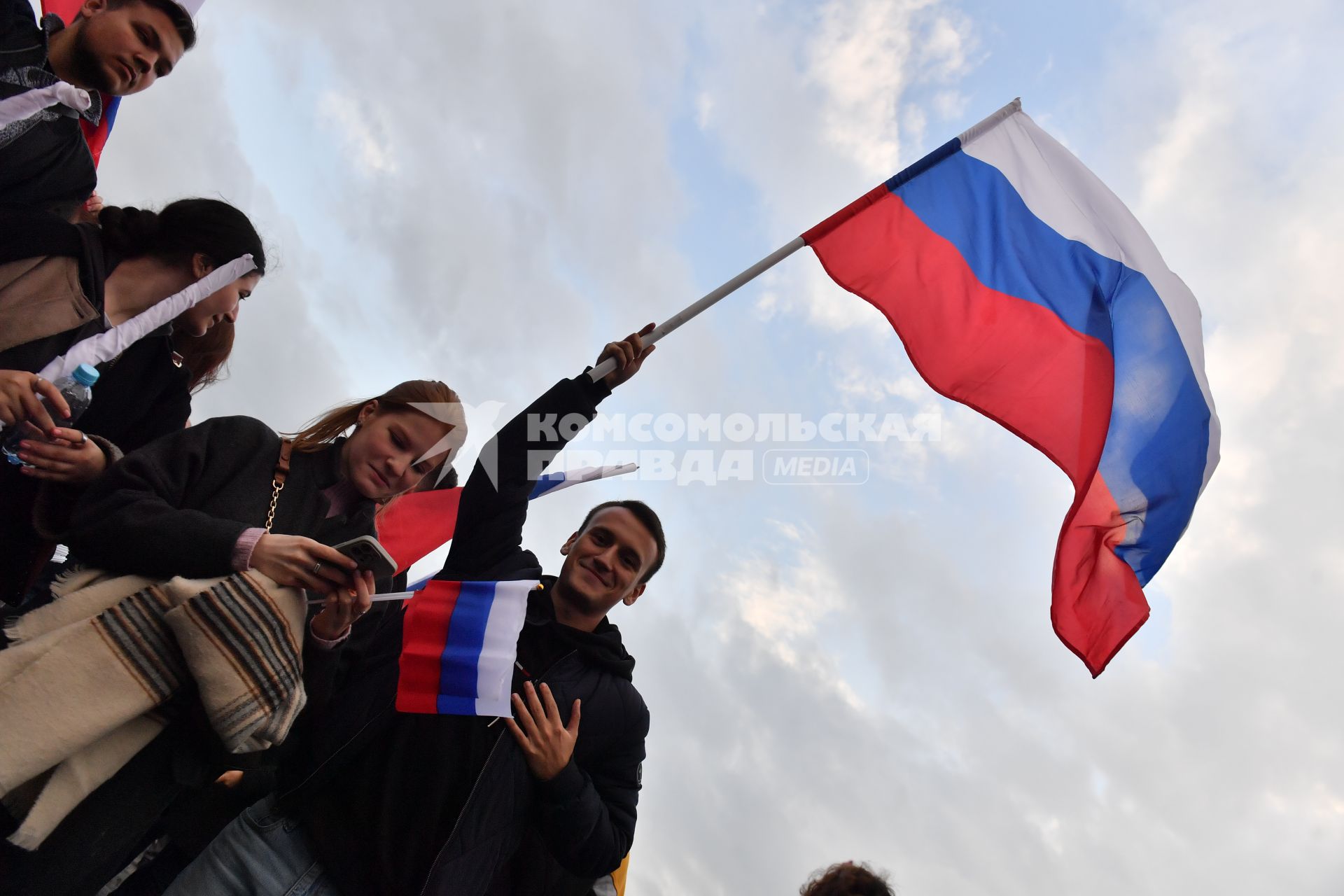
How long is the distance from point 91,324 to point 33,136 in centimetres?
75

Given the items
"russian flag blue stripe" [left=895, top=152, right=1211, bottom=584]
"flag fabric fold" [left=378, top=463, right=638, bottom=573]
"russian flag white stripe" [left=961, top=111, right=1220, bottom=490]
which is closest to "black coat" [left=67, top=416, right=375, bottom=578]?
A: "flag fabric fold" [left=378, top=463, right=638, bottom=573]

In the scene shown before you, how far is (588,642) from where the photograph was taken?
12.1 feet

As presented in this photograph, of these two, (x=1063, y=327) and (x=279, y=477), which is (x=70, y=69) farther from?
(x=1063, y=327)

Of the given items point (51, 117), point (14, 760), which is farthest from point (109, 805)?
point (51, 117)

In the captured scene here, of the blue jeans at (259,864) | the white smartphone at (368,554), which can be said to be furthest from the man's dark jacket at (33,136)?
the blue jeans at (259,864)

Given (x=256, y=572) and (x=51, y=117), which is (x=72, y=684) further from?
(x=51, y=117)

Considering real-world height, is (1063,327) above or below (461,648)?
above

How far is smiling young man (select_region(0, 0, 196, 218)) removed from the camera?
10.3 ft

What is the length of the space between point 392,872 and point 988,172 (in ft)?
16.6

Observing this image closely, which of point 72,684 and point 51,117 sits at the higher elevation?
point 51,117

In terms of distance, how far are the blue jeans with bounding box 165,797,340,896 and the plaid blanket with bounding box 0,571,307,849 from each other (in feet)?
2.71

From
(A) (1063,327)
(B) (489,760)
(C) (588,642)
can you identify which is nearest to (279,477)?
(B) (489,760)

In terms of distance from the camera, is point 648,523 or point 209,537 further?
point 648,523

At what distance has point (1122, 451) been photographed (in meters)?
4.68
